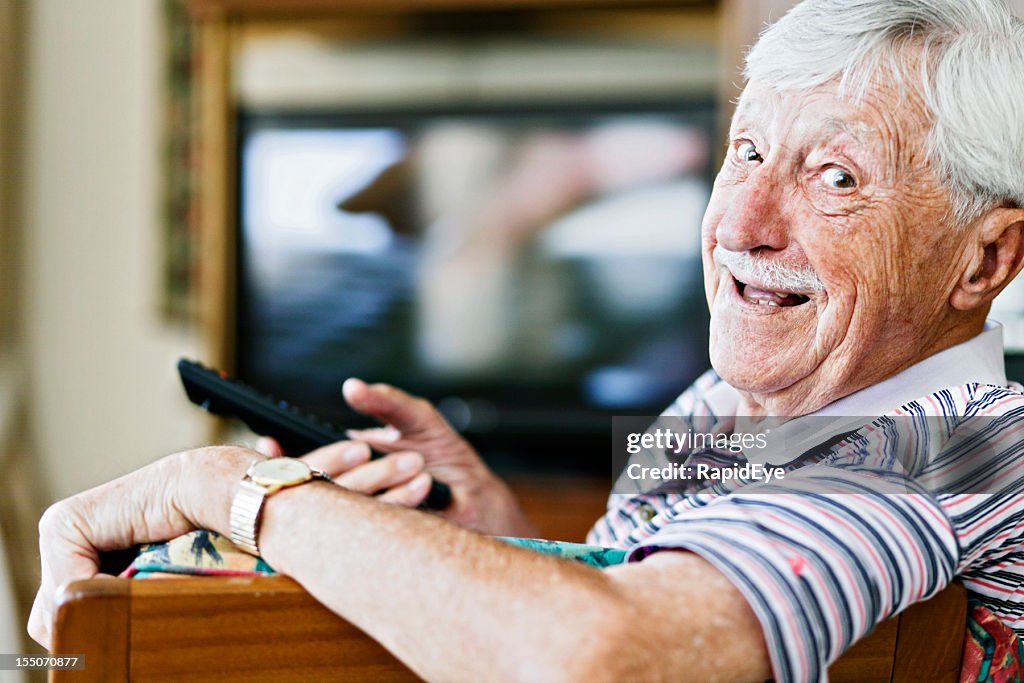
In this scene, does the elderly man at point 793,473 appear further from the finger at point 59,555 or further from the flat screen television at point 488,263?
the flat screen television at point 488,263

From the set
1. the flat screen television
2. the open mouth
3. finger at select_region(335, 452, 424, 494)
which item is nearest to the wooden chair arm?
finger at select_region(335, 452, 424, 494)

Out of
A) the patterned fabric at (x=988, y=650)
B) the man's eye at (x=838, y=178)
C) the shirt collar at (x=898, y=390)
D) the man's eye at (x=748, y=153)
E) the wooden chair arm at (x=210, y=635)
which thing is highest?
the man's eye at (x=748, y=153)

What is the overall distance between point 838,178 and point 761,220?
0.07 metres

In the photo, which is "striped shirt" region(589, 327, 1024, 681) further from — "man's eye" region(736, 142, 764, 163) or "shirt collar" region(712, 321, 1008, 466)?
"man's eye" region(736, 142, 764, 163)

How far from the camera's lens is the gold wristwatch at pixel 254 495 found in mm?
688

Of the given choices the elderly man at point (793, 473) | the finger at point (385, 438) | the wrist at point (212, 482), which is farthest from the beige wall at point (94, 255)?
the wrist at point (212, 482)

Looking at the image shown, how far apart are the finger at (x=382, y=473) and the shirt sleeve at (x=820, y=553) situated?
0.40 metres

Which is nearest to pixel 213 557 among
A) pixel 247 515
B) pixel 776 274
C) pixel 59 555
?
pixel 247 515

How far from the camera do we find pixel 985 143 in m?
0.78

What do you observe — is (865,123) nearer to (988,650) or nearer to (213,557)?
(988,650)

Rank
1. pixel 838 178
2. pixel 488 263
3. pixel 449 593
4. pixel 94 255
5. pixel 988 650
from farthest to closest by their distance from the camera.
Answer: pixel 94 255 → pixel 488 263 → pixel 838 178 → pixel 988 650 → pixel 449 593

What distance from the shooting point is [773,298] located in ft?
2.86

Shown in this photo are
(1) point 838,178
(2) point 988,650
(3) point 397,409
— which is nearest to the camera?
(2) point 988,650

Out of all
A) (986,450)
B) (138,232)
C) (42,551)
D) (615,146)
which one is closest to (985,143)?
(986,450)
